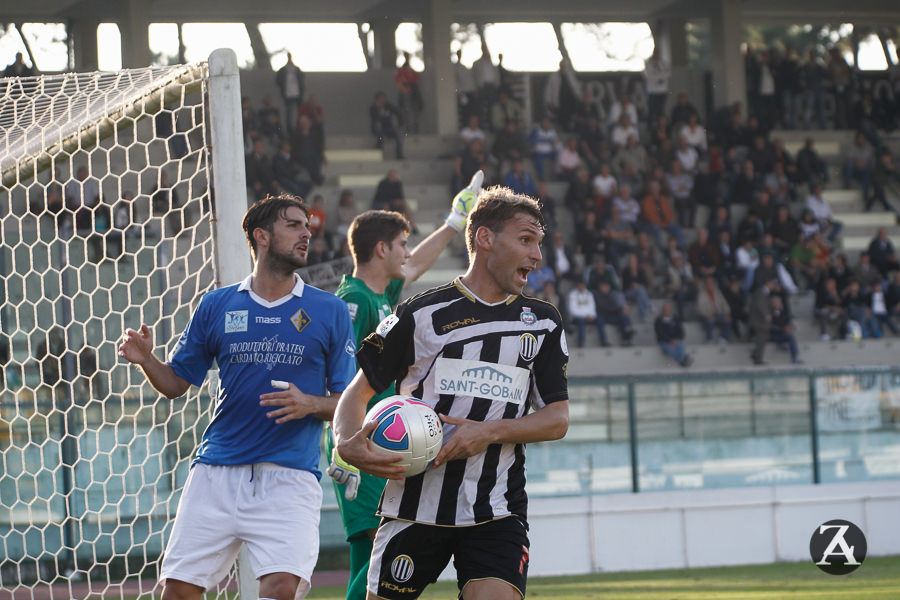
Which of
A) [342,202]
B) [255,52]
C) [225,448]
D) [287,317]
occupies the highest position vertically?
[255,52]

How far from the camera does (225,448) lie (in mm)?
4836

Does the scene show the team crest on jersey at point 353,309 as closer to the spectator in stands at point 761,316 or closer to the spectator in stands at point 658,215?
the spectator in stands at point 761,316

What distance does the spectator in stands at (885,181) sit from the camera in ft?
74.3

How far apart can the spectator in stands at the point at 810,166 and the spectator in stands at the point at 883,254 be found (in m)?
2.17

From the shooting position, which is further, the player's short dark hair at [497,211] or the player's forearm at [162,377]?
the player's forearm at [162,377]

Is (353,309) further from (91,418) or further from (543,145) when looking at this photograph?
(543,145)

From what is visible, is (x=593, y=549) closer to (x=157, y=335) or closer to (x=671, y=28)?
(x=157, y=335)

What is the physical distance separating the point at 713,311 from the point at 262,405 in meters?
14.5

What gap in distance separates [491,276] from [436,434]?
0.59 meters

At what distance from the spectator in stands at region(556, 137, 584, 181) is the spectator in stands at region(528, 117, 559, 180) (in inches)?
7.5

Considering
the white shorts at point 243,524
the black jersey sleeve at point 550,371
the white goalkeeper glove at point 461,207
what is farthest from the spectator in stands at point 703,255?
the black jersey sleeve at point 550,371

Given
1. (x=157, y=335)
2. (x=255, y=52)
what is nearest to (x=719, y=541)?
(x=157, y=335)

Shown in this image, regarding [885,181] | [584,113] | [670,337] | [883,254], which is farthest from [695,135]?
[670,337]

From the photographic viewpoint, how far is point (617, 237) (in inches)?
759
